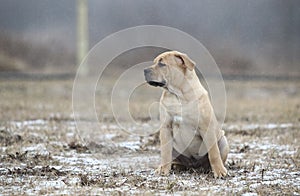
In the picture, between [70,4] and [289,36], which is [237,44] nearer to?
[289,36]

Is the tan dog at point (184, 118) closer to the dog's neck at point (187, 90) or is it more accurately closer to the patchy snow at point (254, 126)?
the dog's neck at point (187, 90)

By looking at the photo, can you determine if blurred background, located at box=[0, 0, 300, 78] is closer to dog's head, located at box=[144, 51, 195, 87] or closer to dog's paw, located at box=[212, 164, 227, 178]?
dog's head, located at box=[144, 51, 195, 87]

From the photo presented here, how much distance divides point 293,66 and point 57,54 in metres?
8.44

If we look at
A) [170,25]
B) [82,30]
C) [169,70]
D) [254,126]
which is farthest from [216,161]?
[82,30]

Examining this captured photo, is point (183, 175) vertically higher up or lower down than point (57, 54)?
lower down

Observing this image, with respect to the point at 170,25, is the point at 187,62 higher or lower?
lower

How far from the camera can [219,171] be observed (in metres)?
5.95

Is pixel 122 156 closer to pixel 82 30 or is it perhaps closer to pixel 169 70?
pixel 169 70

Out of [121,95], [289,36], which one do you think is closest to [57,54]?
[121,95]

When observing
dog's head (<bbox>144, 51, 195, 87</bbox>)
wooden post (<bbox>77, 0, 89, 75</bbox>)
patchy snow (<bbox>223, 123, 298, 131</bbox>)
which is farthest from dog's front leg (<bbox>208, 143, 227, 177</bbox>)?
wooden post (<bbox>77, 0, 89, 75</bbox>)

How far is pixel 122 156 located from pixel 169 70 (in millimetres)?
1786

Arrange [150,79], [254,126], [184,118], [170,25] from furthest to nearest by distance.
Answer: [170,25] < [254,126] < [150,79] < [184,118]

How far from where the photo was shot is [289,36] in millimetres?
20359

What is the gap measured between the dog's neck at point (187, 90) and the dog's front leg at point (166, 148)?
1.20 feet
